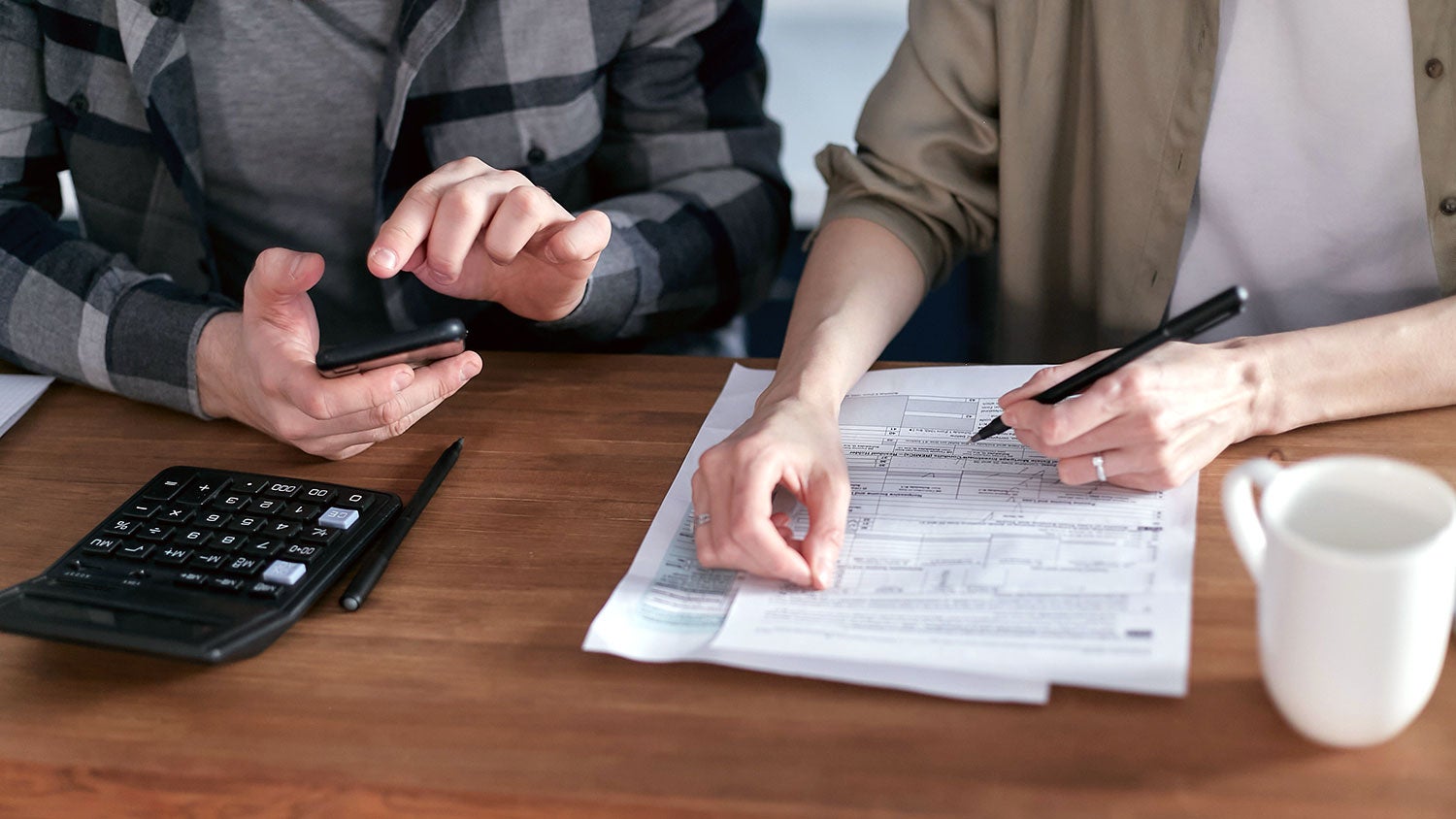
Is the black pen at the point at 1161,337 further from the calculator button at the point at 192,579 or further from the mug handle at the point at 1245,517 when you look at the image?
the calculator button at the point at 192,579

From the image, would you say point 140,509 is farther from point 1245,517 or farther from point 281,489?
point 1245,517

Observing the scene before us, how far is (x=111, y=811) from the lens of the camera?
0.63m

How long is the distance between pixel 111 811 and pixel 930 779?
0.43m

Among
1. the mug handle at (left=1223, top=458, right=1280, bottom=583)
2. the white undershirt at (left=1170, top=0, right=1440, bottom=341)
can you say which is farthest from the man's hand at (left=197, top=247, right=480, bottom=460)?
the white undershirt at (left=1170, top=0, right=1440, bottom=341)

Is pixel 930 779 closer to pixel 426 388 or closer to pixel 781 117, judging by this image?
pixel 426 388

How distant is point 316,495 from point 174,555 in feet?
0.32

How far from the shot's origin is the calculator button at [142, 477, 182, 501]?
827 mm

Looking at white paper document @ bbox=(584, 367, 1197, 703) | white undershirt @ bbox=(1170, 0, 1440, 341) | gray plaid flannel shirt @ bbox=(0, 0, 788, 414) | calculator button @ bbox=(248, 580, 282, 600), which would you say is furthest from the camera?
gray plaid flannel shirt @ bbox=(0, 0, 788, 414)

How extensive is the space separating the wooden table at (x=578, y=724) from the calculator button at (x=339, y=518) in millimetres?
45

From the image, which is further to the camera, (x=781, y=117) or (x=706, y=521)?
(x=781, y=117)

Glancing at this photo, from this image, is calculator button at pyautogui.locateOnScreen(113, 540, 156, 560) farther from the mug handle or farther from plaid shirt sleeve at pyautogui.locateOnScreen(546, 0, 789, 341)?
the mug handle

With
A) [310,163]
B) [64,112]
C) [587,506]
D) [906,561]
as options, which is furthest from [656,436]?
[64,112]

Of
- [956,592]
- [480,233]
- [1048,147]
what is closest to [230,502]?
[480,233]

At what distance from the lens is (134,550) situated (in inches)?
30.2
